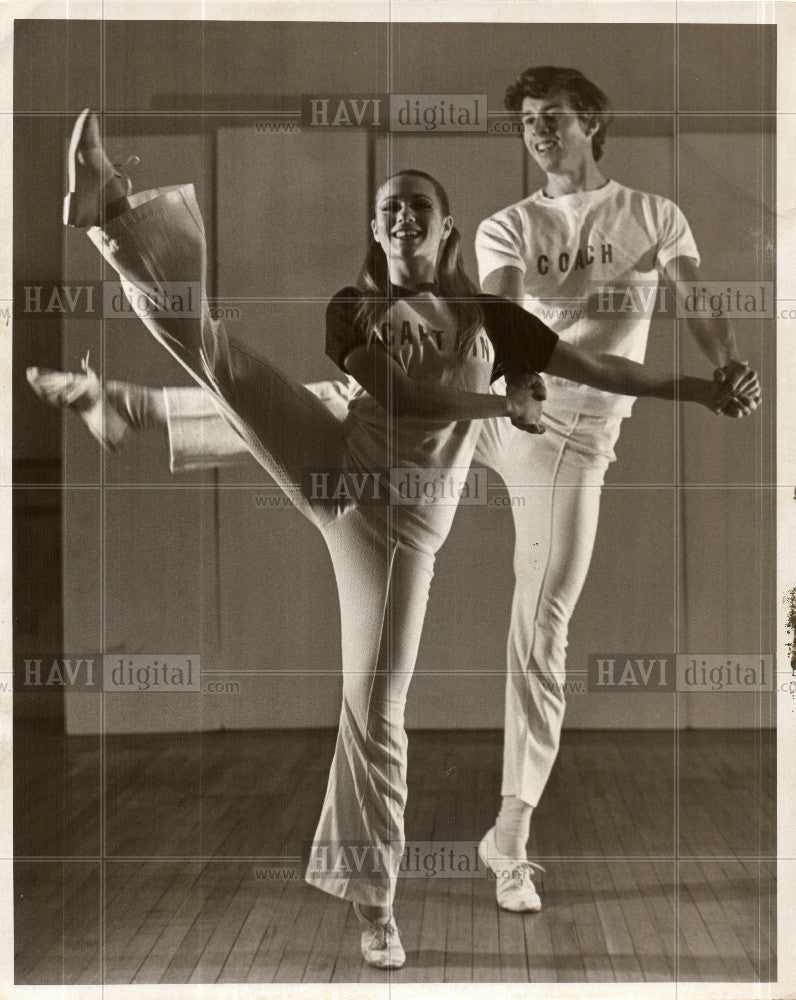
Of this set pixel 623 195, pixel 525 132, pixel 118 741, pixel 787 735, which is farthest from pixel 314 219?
pixel 787 735

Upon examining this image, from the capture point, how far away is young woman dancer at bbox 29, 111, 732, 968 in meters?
3.29

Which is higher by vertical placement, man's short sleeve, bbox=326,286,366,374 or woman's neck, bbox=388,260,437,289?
woman's neck, bbox=388,260,437,289

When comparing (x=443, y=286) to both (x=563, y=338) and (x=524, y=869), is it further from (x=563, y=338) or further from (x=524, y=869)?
(x=524, y=869)

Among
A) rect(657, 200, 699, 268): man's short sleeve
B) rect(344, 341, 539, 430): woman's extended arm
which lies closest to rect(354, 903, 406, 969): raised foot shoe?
rect(344, 341, 539, 430): woman's extended arm

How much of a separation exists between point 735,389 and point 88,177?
2.06m

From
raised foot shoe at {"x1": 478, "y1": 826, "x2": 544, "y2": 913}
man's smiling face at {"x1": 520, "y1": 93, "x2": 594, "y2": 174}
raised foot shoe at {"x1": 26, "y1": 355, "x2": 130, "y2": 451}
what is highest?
man's smiling face at {"x1": 520, "y1": 93, "x2": 594, "y2": 174}

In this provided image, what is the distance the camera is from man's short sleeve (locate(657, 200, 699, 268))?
130 inches

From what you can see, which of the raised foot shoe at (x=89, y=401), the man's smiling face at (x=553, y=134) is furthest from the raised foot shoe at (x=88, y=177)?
the man's smiling face at (x=553, y=134)

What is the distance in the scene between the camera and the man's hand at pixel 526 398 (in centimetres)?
329

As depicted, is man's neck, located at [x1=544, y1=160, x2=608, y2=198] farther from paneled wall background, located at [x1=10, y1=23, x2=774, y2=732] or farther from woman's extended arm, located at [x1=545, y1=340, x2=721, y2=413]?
woman's extended arm, located at [x1=545, y1=340, x2=721, y2=413]

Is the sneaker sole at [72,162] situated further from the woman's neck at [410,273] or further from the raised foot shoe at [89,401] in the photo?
the woman's neck at [410,273]

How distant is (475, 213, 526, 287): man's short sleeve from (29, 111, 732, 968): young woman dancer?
0.07 m

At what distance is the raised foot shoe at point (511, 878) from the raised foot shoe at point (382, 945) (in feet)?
1.09

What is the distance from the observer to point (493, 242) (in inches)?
129
